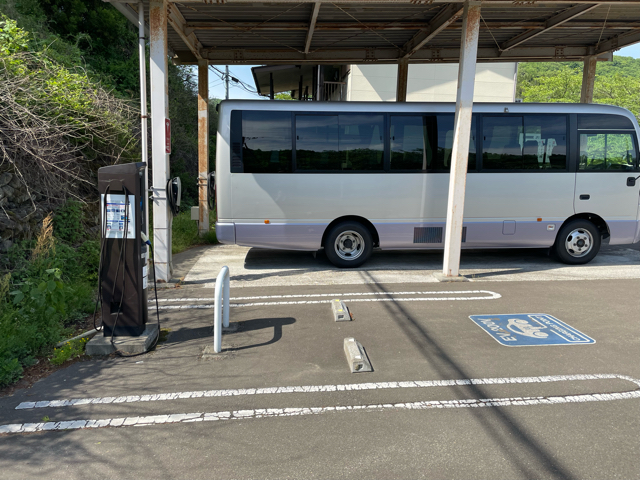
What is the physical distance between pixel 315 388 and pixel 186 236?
785 cm

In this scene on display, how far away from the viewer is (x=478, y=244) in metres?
8.81

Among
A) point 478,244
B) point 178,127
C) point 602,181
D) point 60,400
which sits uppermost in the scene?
point 178,127

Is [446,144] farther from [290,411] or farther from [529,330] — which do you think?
[290,411]

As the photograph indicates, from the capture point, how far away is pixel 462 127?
744 cm

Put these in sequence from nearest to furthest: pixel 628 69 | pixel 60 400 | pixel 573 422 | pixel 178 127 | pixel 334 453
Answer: pixel 334 453, pixel 573 422, pixel 60 400, pixel 178 127, pixel 628 69

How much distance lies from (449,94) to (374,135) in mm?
11933

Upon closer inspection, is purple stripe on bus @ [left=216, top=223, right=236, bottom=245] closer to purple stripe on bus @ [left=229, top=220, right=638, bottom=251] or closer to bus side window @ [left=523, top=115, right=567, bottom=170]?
purple stripe on bus @ [left=229, top=220, right=638, bottom=251]

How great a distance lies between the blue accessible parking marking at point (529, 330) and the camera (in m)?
5.30

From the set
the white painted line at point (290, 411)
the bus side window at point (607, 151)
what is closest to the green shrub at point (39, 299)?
the white painted line at point (290, 411)

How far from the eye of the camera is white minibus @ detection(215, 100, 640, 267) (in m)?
8.40

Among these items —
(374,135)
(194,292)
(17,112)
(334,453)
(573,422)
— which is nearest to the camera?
(334,453)

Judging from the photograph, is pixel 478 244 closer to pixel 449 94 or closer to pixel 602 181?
pixel 602 181

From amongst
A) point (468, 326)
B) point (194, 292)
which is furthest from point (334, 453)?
point (194, 292)

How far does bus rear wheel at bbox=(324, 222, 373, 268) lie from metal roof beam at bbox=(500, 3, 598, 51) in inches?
221
